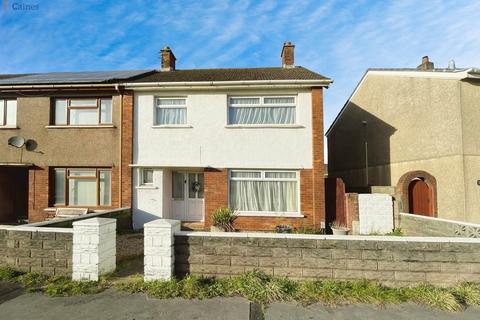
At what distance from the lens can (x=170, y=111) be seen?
920 cm

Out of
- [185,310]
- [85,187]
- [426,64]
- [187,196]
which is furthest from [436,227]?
[85,187]

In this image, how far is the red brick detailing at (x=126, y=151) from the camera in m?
8.90

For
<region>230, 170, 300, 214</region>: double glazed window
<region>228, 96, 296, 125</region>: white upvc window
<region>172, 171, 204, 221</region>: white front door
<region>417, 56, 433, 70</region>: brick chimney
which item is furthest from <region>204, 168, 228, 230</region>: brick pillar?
<region>417, 56, 433, 70</region>: brick chimney

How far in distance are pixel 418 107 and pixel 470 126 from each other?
1892 millimetres

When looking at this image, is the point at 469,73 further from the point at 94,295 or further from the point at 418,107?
the point at 94,295

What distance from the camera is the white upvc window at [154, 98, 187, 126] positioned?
359 inches

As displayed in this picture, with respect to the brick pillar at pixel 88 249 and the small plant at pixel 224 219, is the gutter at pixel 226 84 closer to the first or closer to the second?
the small plant at pixel 224 219

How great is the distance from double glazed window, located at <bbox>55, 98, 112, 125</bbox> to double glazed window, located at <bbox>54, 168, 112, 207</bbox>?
1786mm

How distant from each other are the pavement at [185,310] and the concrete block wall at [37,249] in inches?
28.7

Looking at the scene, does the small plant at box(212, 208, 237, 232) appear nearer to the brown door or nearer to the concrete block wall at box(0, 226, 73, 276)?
the concrete block wall at box(0, 226, 73, 276)

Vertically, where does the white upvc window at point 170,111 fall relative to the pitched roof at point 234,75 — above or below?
below

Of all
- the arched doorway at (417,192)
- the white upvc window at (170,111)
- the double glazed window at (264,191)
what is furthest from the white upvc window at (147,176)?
the arched doorway at (417,192)

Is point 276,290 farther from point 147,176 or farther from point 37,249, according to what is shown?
point 147,176

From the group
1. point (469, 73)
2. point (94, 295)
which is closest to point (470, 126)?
point (469, 73)
